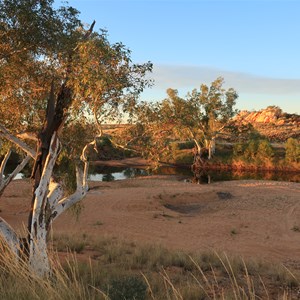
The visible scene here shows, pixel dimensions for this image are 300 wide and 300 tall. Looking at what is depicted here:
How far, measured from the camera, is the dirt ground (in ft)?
51.7

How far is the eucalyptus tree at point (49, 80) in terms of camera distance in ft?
23.5

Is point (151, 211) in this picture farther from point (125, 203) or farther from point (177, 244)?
point (177, 244)

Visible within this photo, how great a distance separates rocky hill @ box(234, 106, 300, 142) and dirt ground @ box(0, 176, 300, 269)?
64.0 meters

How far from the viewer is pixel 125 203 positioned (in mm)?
25281

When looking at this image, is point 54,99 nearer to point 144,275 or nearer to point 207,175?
point 144,275

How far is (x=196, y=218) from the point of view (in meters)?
21.8

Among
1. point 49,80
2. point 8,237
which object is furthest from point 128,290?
point 49,80

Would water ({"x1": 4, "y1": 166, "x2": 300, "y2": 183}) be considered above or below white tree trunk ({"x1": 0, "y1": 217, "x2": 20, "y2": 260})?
below

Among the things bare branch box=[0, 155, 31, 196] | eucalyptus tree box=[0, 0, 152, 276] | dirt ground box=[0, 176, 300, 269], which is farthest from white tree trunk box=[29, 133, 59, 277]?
dirt ground box=[0, 176, 300, 269]

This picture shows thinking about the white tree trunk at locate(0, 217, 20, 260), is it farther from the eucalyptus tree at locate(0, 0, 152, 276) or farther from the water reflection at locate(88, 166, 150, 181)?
the water reflection at locate(88, 166, 150, 181)

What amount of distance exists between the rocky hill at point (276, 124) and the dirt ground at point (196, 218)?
6397 cm

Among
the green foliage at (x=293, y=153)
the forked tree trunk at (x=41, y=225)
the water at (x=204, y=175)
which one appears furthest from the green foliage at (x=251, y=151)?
the forked tree trunk at (x=41, y=225)

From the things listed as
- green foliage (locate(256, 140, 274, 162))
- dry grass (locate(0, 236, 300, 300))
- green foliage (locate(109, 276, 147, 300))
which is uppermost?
green foliage (locate(256, 140, 274, 162))

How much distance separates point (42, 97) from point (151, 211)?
15105 mm
